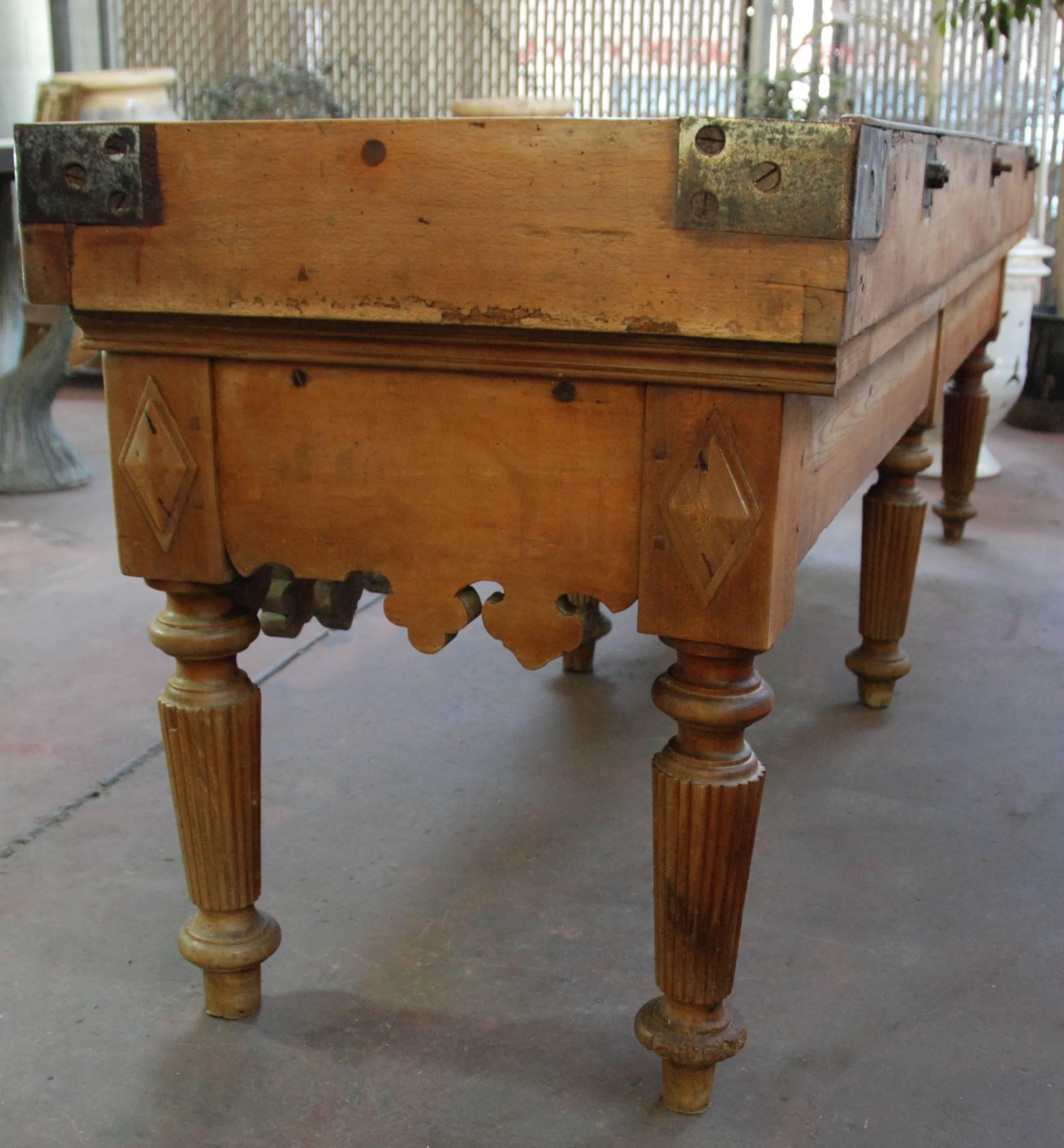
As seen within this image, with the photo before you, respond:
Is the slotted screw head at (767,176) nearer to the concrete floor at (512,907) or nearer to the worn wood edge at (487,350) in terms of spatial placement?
the worn wood edge at (487,350)

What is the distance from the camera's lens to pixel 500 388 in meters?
1.04

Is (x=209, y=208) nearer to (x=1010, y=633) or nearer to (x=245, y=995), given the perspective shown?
(x=245, y=995)

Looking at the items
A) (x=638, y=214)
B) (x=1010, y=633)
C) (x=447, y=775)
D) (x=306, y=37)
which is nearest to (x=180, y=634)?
(x=638, y=214)

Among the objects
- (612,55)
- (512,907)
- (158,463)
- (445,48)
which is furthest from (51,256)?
(445,48)

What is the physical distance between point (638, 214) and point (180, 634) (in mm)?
555

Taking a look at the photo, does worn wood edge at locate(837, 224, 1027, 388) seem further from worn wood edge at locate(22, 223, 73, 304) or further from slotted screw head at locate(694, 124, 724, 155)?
worn wood edge at locate(22, 223, 73, 304)

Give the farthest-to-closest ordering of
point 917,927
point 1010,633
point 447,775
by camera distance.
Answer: point 1010,633, point 447,775, point 917,927

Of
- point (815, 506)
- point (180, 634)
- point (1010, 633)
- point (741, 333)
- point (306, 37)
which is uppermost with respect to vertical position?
point (306, 37)

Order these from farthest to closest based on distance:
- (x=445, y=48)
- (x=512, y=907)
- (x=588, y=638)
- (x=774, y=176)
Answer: (x=445, y=48) → (x=588, y=638) → (x=512, y=907) → (x=774, y=176)

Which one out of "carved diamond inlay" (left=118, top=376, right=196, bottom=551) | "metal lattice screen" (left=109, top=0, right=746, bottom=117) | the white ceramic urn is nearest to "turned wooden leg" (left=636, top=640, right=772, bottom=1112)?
"carved diamond inlay" (left=118, top=376, right=196, bottom=551)

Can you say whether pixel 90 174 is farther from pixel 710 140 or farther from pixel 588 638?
pixel 588 638

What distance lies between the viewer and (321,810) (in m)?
1.71

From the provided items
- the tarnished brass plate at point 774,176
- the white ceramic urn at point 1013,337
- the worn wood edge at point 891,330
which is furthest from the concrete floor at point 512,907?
the white ceramic urn at point 1013,337

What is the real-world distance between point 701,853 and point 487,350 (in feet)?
1.46
